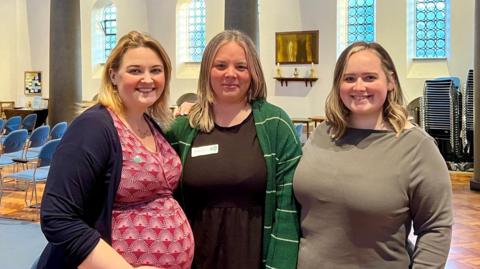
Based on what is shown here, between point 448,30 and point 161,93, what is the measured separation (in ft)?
37.3

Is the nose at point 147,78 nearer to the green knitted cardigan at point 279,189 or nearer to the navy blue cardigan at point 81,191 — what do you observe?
the navy blue cardigan at point 81,191

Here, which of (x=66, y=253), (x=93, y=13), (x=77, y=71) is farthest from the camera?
(x=93, y=13)

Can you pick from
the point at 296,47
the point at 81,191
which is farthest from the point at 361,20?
the point at 81,191

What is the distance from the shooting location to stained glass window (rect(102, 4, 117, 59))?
17484mm

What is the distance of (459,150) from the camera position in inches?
422

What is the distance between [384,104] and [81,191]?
3.71 feet

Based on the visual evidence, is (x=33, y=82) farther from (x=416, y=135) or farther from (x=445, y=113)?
(x=416, y=135)

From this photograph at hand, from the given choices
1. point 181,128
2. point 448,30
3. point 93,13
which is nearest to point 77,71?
point 93,13

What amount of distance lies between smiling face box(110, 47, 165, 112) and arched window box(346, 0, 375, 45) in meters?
11.9

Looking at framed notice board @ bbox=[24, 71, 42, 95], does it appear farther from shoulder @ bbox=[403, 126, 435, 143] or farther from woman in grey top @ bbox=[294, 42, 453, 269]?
shoulder @ bbox=[403, 126, 435, 143]

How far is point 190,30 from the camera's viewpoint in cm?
1614

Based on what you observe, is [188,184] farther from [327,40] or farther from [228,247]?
[327,40]

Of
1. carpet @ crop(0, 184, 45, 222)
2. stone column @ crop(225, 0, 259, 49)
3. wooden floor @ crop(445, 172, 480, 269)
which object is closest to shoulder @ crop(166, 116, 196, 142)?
wooden floor @ crop(445, 172, 480, 269)

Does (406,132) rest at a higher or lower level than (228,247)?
higher
